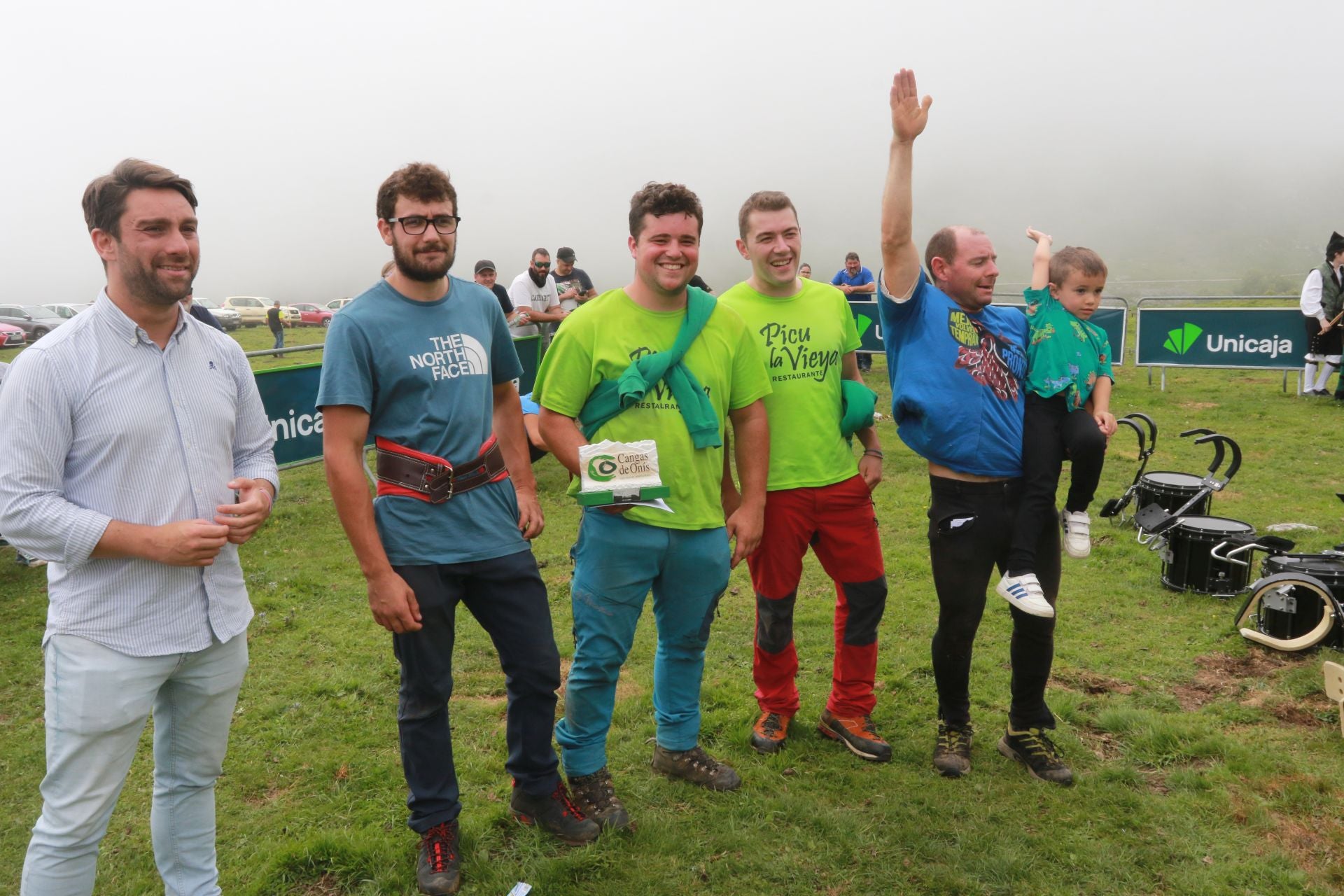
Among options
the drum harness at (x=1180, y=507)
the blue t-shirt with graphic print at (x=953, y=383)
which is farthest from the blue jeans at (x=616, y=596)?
A: the drum harness at (x=1180, y=507)

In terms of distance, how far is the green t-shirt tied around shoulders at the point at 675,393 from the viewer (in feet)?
10.9

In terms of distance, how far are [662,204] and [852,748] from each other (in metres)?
2.48

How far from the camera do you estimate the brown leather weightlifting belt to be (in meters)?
2.99

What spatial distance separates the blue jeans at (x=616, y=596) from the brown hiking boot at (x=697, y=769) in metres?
0.43

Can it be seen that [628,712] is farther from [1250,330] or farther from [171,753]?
[1250,330]

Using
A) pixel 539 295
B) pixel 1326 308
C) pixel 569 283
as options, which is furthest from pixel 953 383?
pixel 1326 308

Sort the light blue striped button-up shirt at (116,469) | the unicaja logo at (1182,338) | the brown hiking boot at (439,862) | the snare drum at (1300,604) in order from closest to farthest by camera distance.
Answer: the light blue striped button-up shirt at (116,469) → the brown hiking boot at (439,862) → the snare drum at (1300,604) → the unicaja logo at (1182,338)

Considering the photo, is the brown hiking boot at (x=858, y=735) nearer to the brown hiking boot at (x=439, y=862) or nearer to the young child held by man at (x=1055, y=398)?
the young child held by man at (x=1055, y=398)

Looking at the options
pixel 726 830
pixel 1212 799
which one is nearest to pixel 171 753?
pixel 726 830

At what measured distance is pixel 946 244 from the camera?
3783 millimetres

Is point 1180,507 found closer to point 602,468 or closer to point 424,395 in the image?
point 602,468

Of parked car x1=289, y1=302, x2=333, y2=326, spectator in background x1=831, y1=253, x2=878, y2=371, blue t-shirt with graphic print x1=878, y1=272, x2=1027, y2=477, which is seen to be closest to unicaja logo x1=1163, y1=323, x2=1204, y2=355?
spectator in background x1=831, y1=253, x2=878, y2=371

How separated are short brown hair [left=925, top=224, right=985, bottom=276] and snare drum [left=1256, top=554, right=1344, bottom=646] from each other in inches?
115

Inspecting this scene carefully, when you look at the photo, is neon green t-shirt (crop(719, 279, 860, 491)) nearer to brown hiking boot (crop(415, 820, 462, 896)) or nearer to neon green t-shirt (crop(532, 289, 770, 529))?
neon green t-shirt (crop(532, 289, 770, 529))
